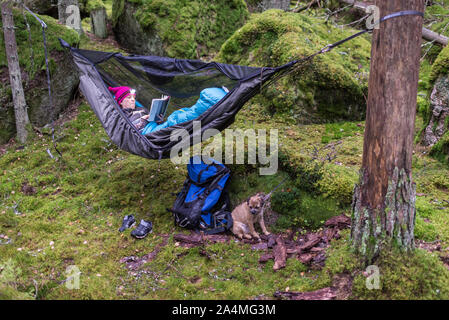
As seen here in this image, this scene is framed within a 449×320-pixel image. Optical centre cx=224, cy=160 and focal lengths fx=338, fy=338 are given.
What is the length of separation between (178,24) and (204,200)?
4.90 m

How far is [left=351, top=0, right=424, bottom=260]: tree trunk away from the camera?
240cm

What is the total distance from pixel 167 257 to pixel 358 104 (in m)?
4.30

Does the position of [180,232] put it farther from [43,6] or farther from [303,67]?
[43,6]

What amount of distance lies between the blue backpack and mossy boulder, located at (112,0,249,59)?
3915mm

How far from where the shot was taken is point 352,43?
6.86 metres

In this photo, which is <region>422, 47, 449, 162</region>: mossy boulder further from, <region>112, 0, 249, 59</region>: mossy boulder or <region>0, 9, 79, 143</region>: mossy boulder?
<region>0, 9, 79, 143</region>: mossy boulder

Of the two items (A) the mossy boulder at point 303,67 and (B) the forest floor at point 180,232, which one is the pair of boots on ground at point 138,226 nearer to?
(B) the forest floor at point 180,232

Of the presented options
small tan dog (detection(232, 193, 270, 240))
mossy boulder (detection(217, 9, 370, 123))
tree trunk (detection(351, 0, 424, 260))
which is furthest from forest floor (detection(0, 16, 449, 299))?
mossy boulder (detection(217, 9, 370, 123))

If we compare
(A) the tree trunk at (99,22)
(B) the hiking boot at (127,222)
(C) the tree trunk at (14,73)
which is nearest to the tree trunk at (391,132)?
(B) the hiking boot at (127,222)

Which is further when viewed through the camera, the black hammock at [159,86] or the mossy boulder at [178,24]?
the mossy boulder at [178,24]

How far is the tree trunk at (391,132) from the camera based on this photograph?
2.40 metres

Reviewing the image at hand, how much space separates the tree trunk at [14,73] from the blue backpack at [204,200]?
3.38 meters
